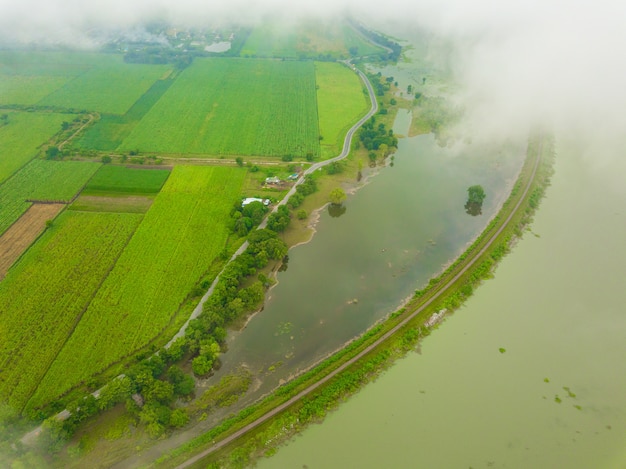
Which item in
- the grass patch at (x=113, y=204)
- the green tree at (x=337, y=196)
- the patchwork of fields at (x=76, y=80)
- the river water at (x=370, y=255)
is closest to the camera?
the river water at (x=370, y=255)

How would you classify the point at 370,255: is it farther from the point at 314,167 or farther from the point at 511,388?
the point at 314,167

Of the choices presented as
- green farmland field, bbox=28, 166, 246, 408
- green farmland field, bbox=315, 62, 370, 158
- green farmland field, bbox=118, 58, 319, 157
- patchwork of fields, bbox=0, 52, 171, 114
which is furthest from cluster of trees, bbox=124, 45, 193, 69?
green farmland field, bbox=28, 166, 246, 408

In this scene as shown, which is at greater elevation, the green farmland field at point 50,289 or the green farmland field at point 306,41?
the green farmland field at point 306,41

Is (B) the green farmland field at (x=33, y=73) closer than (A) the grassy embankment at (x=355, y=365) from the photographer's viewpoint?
No

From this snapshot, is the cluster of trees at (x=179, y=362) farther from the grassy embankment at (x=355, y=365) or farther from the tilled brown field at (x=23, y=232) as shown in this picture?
the tilled brown field at (x=23, y=232)

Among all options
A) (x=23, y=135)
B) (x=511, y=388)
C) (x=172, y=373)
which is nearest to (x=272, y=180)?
(x=172, y=373)

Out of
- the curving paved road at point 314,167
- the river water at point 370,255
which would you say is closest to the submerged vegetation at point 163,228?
the curving paved road at point 314,167

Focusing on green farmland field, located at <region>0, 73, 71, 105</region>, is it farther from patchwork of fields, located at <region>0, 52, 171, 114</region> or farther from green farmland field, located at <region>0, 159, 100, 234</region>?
green farmland field, located at <region>0, 159, 100, 234</region>
